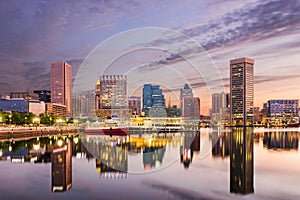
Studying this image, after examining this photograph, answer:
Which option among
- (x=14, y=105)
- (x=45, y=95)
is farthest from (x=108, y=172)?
(x=45, y=95)

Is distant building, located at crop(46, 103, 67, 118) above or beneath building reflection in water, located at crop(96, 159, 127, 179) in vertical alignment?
above

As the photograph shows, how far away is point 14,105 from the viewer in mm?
105812

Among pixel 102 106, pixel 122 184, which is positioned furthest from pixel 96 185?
pixel 102 106

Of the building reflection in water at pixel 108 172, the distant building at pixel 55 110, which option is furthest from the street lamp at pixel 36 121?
the distant building at pixel 55 110

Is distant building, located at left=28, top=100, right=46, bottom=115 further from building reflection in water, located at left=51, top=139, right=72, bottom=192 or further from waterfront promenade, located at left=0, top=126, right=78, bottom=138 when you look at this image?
building reflection in water, located at left=51, top=139, right=72, bottom=192

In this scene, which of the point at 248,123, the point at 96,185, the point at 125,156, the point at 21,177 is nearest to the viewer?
the point at 96,185

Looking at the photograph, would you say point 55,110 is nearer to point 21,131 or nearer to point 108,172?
point 21,131

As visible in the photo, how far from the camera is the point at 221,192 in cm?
1209

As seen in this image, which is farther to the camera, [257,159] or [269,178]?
[257,159]

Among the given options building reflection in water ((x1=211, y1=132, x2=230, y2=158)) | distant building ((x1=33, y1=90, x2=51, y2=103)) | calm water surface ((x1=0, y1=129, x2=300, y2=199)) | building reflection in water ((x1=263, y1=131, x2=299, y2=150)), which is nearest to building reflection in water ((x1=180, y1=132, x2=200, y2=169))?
calm water surface ((x1=0, y1=129, x2=300, y2=199))

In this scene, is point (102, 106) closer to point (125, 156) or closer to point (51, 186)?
point (125, 156)

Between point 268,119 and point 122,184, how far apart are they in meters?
165

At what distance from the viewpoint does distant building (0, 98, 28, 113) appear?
104812mm

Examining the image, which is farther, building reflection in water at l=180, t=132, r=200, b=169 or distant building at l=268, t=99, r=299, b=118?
distant building at l=268, t=99, r=299, b=118
